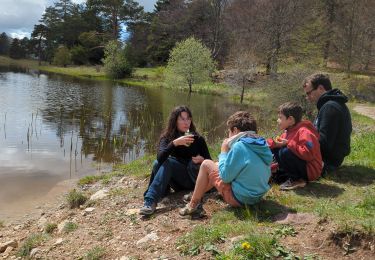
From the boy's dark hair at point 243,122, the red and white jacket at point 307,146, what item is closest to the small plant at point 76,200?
the boy's dark hair at point 243,122

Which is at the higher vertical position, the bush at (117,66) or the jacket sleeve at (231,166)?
the bush at (117,66)

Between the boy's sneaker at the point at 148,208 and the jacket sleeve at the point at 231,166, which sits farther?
the boy's sneaker at the point at 148,208

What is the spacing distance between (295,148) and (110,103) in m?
23.3

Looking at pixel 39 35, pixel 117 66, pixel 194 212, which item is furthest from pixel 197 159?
pixel 39 35

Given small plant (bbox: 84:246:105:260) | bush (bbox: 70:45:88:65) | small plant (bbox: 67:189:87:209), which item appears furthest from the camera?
bush (bbox: 70:45:88:65)

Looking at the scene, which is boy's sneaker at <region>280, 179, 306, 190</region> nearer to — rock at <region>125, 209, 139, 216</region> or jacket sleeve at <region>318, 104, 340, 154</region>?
jacket sleeve at <region>318, 104, 340, 154</region>

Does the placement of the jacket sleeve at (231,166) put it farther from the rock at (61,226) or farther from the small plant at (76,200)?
the small plant at (76,200)

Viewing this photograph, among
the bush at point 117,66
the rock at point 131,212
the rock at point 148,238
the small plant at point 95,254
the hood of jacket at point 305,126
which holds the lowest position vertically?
the small plant at point 95,254

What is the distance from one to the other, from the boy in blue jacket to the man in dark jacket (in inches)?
66.7

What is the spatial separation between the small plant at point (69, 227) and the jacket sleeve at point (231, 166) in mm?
2479

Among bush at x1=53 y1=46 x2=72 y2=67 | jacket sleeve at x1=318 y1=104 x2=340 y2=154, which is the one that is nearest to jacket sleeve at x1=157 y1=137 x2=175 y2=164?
jacket sleeve at x1=318 y1=104 x2=340 y2=154

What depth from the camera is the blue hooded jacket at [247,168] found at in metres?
4.97

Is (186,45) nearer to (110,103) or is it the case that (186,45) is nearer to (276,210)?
(110,103)

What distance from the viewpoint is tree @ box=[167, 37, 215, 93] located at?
141ft
